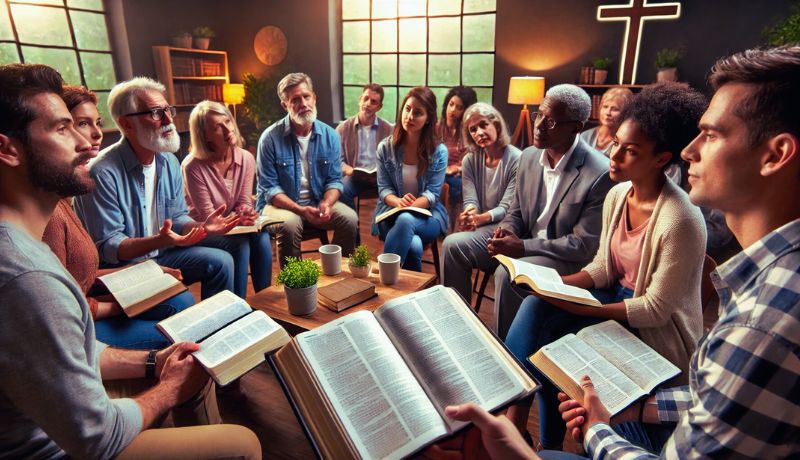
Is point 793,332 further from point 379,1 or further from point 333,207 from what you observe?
point 379,1

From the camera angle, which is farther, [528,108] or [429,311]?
[528,108]

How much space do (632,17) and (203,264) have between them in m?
4.65

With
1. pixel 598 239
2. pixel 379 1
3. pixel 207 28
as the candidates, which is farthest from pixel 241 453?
pixel 207 28

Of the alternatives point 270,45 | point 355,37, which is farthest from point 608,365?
point 270,45

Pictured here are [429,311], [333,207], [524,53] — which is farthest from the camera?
[524,53]

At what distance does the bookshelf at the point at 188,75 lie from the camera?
5664 mm

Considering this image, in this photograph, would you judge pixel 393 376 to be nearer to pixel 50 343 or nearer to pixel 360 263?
pixel 50 343

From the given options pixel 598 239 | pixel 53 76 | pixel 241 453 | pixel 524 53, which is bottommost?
pixel 241 453

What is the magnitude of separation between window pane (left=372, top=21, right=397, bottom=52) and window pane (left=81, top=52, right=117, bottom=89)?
3263mm

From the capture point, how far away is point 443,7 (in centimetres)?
570

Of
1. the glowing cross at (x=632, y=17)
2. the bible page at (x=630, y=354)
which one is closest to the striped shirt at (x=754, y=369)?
the bible page at (x=630, y=354)

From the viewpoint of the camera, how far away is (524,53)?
5.29 meters

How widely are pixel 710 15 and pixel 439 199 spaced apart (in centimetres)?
358

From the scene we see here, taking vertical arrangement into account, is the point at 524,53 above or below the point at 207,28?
below
